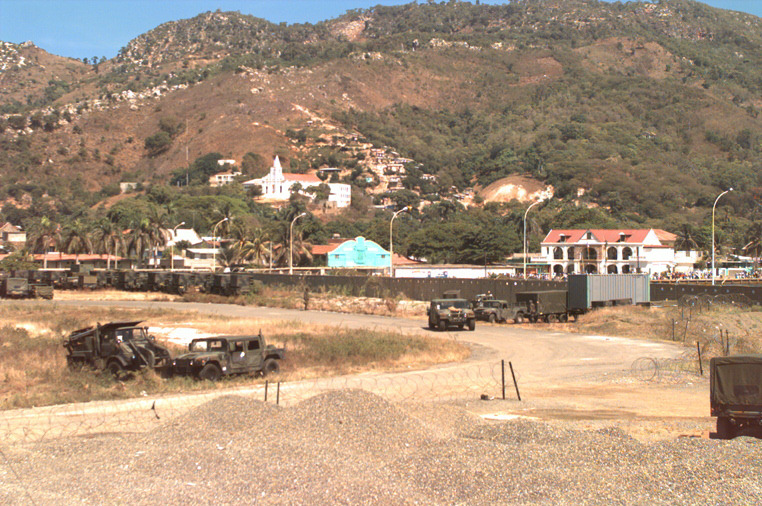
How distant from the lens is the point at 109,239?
4144 inches

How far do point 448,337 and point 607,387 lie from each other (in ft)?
46.1

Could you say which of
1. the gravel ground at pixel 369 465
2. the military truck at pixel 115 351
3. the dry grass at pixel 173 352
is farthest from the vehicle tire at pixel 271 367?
the gravel ground at pixel 369 465

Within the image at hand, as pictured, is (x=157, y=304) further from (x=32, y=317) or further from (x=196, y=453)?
A: (x=196, y=453)

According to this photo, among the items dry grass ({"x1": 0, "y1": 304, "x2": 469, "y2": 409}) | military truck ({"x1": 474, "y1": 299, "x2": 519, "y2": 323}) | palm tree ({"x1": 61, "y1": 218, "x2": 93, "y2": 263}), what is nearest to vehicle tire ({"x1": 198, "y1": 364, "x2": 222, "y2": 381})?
dry grass ({"x1": 0, "y1": 304, "x2": 469, "y2": 409})

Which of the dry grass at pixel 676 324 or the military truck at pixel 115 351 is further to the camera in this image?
the dry grass at pixel 676 324

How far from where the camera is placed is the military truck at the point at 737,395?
45.9 ft

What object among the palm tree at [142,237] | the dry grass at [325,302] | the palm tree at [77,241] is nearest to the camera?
the dry grass at [325,302]

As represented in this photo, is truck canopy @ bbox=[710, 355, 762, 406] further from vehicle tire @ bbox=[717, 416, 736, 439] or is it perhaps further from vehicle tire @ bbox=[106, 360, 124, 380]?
vehicle tire @ bbox=[106, 360, 124, 380]

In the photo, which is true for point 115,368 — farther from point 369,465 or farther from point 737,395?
point 737,395

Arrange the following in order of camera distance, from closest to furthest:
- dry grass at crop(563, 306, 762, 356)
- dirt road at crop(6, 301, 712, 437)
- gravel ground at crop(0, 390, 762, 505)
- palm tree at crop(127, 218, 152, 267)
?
gravel ground at crop(0, 390, 762, 505) < dirt road at crop(6, 301, 712, 437) < dry grass at crop(563, 306, 762, 356) < palm tree at crop(127, 218, 152, 267)

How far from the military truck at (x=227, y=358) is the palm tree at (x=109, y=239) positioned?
84.6 meters

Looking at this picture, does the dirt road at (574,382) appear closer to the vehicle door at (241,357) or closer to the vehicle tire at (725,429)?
the vehicle tire at (725,429)

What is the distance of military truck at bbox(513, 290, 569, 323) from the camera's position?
1811 inches

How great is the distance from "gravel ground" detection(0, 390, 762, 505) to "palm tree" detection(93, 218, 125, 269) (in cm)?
9358
